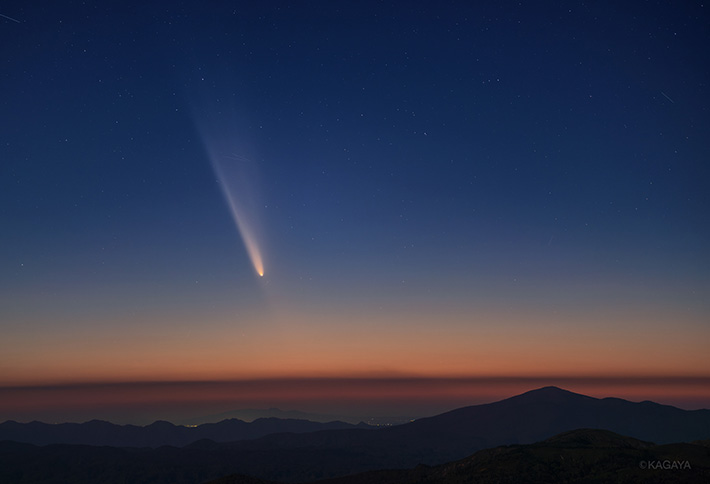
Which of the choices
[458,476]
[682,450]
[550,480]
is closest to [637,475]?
[550,480]

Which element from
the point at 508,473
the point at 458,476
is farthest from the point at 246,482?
the point at 508,473

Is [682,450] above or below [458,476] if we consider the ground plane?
above

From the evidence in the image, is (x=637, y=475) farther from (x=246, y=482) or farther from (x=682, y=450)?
(x=246, y=482)

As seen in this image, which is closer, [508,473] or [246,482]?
[508,473]

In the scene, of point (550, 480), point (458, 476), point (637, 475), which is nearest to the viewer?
Result: point (637, 475)

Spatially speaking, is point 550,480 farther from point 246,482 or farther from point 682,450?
point 246,482

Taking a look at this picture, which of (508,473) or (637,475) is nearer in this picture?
(637,475)

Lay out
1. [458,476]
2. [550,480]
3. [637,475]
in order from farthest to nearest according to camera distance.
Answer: [458,476] < [550,480] < [637,475]

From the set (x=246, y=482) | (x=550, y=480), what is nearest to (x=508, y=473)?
(x=550, y=480)

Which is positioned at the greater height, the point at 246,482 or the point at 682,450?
the point at 682,450
